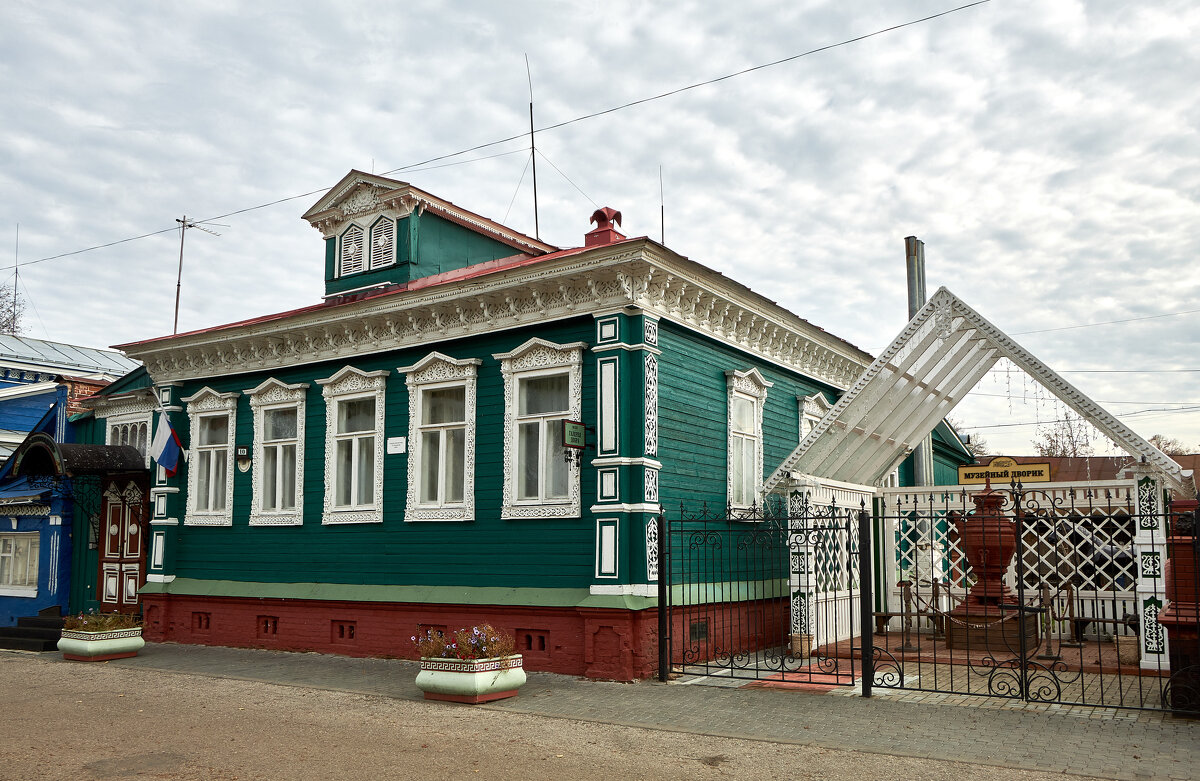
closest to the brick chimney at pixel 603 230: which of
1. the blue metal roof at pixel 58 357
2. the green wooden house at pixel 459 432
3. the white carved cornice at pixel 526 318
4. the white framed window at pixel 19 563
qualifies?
the green wooden house at pixel 459 432

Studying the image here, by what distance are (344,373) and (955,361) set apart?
8883mm

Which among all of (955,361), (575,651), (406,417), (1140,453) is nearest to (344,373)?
(406,417)

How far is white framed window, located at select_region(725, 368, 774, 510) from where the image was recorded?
13.7 meters

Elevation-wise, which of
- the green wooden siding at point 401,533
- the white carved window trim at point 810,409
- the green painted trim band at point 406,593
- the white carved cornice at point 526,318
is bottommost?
the green painted trim band at point 406,593

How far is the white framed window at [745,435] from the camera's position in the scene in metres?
13.7

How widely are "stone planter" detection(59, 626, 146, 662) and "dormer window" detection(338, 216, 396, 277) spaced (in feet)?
21.9

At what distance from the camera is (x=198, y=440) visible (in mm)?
16719

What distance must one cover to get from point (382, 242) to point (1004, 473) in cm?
1152

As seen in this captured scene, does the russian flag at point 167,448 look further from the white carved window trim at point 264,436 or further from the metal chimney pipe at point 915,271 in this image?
the metal chimney pipe at point 915,271

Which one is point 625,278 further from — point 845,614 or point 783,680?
point 845,614

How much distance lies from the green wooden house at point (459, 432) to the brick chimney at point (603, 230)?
0.03 meters

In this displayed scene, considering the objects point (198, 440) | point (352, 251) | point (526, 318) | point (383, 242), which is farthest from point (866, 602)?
point (198, 440)

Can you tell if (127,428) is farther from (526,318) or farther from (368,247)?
(526,318)

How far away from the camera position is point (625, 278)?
1156 cm
